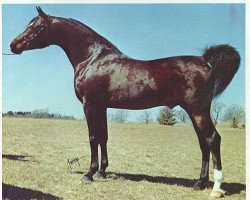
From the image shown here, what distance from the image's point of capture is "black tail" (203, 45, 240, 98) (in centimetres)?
387

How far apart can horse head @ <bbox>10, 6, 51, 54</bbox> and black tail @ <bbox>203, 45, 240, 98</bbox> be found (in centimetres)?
196

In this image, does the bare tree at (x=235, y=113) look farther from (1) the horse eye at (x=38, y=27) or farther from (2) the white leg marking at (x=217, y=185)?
(1) the horse eye at (x=38, y=27)

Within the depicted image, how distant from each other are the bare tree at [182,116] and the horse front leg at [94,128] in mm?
919

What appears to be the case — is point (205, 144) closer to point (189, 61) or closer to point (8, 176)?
point (189, 61)

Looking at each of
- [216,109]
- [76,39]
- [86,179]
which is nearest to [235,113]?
[216,109]

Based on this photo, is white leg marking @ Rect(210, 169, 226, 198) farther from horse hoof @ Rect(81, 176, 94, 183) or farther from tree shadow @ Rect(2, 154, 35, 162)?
tree shadow @ Rect(2, 154, 35, 162)

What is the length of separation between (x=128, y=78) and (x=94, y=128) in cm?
71

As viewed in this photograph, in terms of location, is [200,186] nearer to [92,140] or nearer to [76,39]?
[92,140]

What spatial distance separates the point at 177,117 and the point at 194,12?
1.33 meters

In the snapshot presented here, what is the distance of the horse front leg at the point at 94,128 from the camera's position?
4090mm

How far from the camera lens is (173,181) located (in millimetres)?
4195

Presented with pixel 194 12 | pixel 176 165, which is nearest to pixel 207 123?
pixel 176 165

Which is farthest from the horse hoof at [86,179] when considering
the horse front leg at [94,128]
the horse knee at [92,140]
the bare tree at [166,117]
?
the bare tree at [166,117]

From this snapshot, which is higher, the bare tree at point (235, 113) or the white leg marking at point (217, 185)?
the bare tree at point (235, 113)
